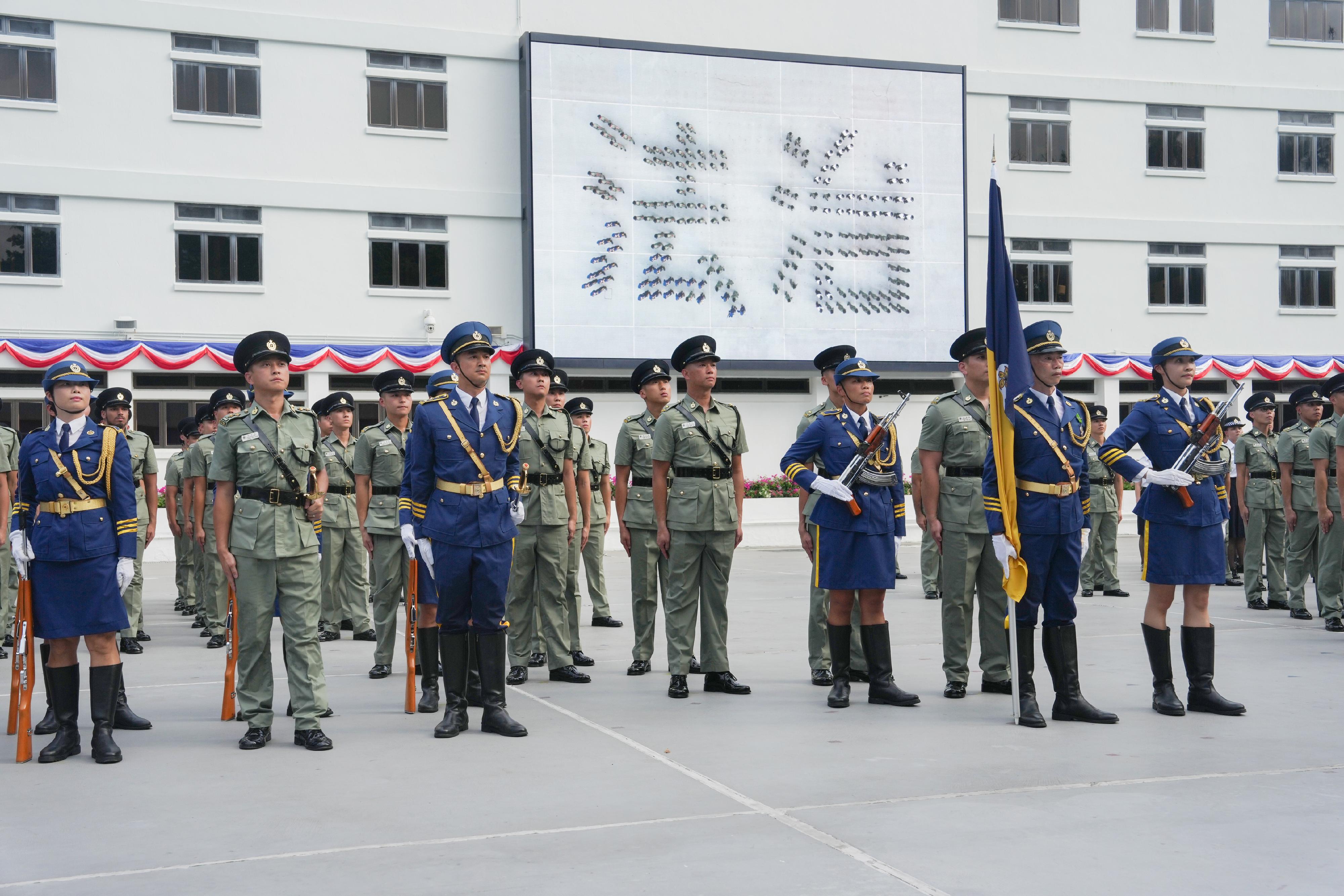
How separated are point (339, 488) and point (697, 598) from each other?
14.9ft

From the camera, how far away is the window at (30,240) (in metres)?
23.2

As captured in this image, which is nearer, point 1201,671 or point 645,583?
point 1201,671

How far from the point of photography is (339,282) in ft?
83.3

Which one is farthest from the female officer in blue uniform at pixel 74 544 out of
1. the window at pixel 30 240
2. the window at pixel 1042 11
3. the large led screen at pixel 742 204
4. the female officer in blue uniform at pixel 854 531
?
the window at pixel 1042 11

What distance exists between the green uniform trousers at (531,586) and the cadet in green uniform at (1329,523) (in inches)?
257

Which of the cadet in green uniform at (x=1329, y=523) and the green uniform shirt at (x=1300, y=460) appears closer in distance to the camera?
the cadet in green uniform at (x=1329, y=523)

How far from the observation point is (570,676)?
8922mm

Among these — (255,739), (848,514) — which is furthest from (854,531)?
(255,739)

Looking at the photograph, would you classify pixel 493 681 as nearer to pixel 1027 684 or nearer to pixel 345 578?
pixel 1027 684

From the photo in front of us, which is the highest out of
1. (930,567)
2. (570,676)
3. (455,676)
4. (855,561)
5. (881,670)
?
(855,561)

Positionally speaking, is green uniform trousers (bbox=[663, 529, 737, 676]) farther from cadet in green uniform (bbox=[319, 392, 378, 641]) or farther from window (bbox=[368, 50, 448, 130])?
window (bbox=[368, 50, 448, 130])

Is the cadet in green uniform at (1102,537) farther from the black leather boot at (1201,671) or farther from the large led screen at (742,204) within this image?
the large led screen at (742,204)

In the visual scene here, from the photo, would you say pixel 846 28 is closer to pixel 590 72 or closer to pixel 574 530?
pixel 590 72

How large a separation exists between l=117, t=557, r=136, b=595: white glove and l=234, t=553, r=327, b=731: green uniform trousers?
1.74 ft
